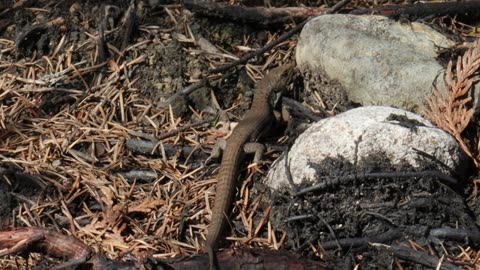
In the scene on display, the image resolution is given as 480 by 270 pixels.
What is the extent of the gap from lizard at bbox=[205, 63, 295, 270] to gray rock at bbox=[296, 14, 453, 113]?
10.2 inches

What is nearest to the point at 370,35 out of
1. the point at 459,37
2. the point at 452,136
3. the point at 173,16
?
the point at 459,37

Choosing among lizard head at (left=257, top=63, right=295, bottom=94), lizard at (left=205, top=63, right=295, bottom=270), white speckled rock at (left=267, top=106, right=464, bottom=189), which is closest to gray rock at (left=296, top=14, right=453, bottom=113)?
lizard head at (left=257, top=63, right=295, bottom=94)

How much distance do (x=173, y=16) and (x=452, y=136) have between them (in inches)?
97.8

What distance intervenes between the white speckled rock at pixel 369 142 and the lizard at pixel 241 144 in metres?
Answer: 0.35

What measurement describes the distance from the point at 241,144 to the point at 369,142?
3.67 feet

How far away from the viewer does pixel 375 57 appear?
17.6 feet

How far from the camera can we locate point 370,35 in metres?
5.51

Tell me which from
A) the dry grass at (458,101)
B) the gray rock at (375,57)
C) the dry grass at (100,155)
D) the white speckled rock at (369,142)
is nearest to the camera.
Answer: the white speckled rock at (369,142)

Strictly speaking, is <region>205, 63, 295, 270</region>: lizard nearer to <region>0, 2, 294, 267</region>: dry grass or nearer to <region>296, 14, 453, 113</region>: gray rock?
<region>0, 2, 294, 267</region>: dry grass

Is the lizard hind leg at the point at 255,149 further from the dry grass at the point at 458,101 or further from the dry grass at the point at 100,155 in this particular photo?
the dry grass at the point at 458,101

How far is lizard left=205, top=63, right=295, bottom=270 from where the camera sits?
468 centimetres

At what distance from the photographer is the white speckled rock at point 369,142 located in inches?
181

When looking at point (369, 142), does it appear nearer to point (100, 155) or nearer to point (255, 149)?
point (255, 149)

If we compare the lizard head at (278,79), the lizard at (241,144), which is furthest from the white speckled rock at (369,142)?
the lizard head at (278,79)
